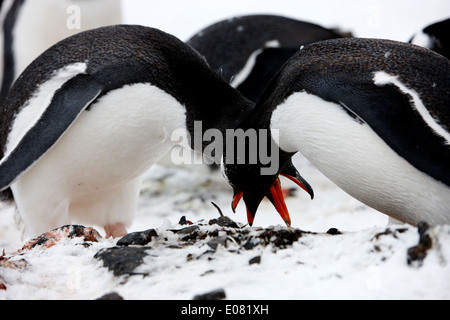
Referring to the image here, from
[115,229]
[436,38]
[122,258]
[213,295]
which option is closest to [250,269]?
[213,295]

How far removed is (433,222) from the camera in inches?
96.7

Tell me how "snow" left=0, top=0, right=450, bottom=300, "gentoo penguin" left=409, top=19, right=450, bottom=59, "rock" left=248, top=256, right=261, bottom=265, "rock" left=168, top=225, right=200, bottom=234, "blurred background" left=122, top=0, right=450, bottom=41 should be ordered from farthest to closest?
"blurred background" left=122, top=0, right=450, bottom=41 → "gentoo penguin" left=409, top=19, right=450, bottom=59 → "rock" left=168, top=225, right=200, bottom=234 → "rock" left=248, top=256, right=261, bottom=265 → "snow" left=0, top=0, right=450, bottom=300

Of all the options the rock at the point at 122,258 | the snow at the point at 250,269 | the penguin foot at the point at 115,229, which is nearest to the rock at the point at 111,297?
the snow at the point at 250,269

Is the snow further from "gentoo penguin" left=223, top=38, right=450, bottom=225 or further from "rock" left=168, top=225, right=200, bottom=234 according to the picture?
"gentoo penguin" left=223, top=38, right=450, bottom=225

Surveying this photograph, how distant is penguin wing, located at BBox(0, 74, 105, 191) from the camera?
9.64 feet

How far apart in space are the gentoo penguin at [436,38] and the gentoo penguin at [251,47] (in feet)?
2.88

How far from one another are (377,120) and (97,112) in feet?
3.79

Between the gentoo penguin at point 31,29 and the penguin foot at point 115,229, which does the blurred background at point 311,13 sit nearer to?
the gentoo penguin at point 31,29

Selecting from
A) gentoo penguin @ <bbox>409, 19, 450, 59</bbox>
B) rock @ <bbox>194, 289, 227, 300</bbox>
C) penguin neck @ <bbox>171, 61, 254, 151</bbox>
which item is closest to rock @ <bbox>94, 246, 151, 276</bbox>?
rock @ <bbox>194, 289, 227, 300</bbox>

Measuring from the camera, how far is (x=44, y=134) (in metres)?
2.95

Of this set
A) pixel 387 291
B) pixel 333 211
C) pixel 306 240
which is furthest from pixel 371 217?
pixel 387 291

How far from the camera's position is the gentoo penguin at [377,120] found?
2.36 m

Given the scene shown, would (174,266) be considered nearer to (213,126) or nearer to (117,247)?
(117,247)

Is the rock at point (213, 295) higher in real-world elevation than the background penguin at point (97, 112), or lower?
lower
